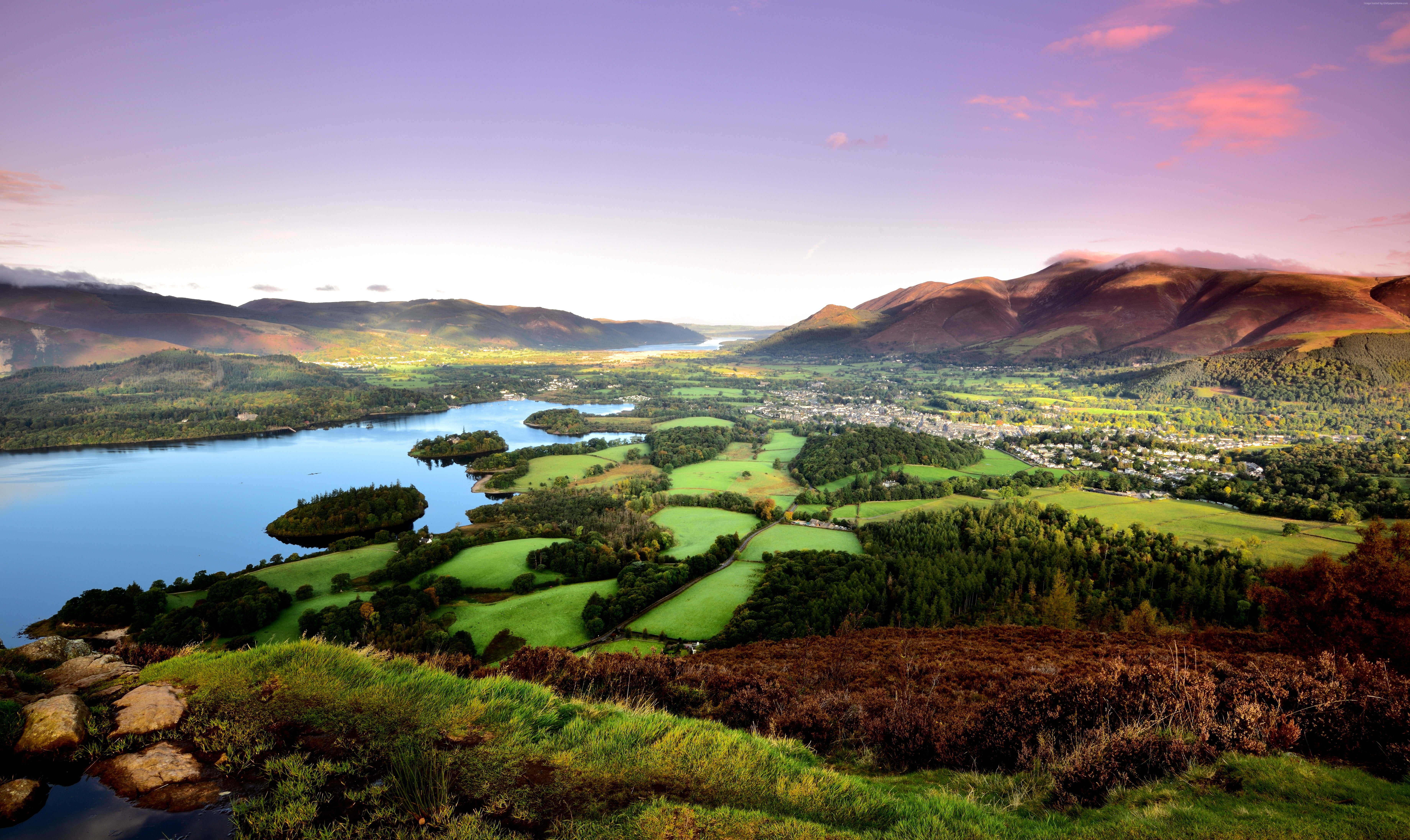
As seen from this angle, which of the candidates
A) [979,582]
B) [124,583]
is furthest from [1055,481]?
[124,583]

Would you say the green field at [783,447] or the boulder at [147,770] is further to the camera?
the green field at [783,447]

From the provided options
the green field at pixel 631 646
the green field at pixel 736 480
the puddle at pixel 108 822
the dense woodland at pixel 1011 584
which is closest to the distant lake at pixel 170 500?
the green field at pixel 736 480

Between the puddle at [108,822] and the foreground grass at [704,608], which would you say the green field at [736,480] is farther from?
the puddle at [108,822]

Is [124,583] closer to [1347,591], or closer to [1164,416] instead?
[1347,591]

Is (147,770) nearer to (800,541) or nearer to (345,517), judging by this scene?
(800,541)

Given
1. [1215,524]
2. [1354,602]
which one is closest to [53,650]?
[1354,602]

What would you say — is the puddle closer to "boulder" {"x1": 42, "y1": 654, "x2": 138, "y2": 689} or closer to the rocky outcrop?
"boulder" {"x1": 42, "y1": 654, "x2": 138, "y2": 689}
